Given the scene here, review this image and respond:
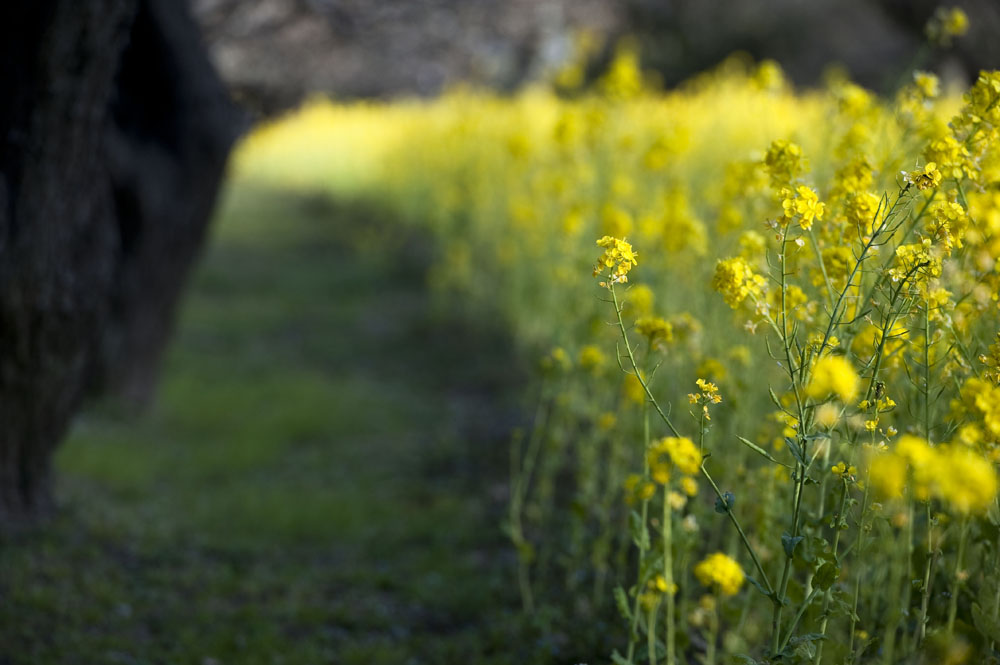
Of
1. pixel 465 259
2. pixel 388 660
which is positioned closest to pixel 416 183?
pixel 465 259

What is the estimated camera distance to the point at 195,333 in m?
7.91

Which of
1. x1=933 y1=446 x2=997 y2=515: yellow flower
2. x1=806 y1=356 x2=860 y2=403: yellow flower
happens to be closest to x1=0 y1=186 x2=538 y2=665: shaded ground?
x1=806 y1=356 x2=860 y2=403: yellow flower

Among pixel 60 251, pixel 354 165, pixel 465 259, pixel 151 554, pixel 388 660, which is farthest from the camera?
pixel 354 165

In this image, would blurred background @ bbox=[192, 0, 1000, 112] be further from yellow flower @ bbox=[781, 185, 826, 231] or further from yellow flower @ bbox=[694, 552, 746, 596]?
yellow flower @ bbox=[694, 552, 746, 596]

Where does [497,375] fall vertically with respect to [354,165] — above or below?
above

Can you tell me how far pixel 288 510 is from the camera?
4605 millimetres

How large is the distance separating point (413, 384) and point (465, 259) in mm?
1346

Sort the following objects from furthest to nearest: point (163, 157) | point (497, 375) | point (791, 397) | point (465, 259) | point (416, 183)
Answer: point (416, 183)
point (465, 259)
point (497, 375)
point (163, 157)
point (791, 397)

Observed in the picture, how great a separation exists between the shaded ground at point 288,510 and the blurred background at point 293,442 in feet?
0.04

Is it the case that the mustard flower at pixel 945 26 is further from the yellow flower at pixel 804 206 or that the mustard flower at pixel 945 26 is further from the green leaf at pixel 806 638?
the green leaf at pixel 806 638

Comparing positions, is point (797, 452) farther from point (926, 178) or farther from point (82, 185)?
point (82, 185)

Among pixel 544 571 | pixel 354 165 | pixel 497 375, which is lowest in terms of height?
pixel 354 165

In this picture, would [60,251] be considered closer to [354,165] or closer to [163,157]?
[163,157]

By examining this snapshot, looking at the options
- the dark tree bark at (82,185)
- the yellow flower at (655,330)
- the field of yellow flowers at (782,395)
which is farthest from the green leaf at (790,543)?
the dark tree bark at (82,185)
